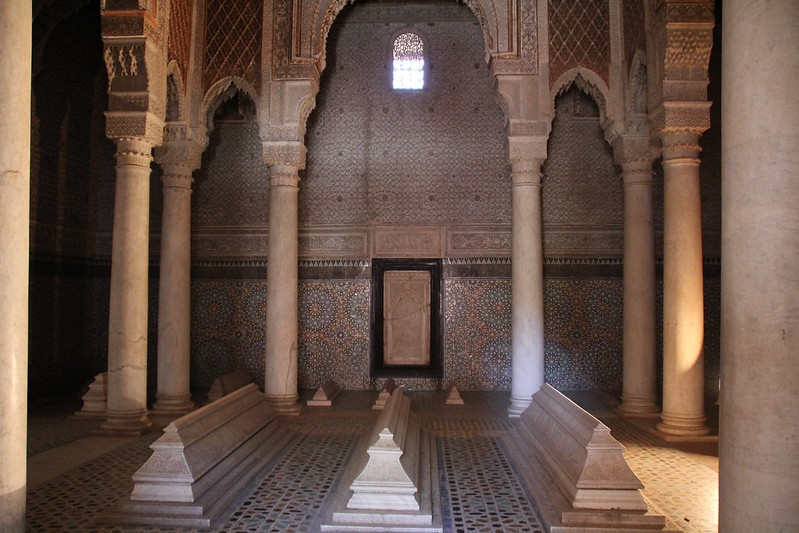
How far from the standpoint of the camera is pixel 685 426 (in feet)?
20.9

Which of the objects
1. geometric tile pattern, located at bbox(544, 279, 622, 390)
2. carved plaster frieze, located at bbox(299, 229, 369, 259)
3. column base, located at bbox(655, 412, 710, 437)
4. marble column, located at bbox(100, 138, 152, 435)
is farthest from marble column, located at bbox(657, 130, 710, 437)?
marble column, located at bbox(100, 138, 152, 435)

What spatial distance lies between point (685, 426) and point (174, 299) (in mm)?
6159

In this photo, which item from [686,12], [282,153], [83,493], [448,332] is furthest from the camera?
[448,332]

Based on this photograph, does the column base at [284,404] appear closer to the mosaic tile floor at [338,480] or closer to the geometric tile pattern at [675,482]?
the mosaic tile floor at [338,480]

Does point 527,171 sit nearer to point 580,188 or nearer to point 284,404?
point 580,188

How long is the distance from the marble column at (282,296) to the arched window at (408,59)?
122 inches

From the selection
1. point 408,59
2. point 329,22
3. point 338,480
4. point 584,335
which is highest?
point 408,59

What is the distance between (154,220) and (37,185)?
1732 millimetres

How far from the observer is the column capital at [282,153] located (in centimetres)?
776

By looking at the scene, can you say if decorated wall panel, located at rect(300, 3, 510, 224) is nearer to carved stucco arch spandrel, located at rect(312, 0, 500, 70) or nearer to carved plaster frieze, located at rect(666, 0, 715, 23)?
carved stucco arch spandrel, located at rect(312, 0, 500, 70)

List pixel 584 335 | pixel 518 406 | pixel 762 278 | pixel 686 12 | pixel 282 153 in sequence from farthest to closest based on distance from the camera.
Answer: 1. pixel 584 335
2. pixel 282 153
3. pixel 518 406
4. pixel 686 12
5. pixel 762 278

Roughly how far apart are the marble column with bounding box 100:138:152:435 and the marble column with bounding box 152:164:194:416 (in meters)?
0.97

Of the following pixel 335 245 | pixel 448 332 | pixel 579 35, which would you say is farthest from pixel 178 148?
pixel 579 35

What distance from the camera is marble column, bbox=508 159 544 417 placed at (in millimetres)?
7445
